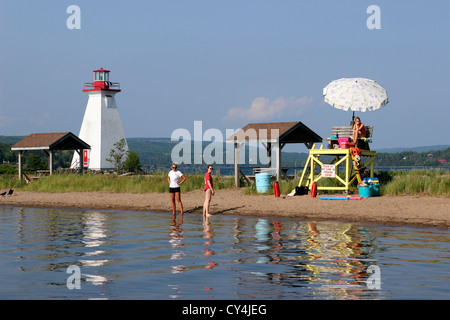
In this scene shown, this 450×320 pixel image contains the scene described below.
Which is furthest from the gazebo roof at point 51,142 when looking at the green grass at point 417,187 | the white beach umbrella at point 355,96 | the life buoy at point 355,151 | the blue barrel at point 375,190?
the blue barrel at point 375,190

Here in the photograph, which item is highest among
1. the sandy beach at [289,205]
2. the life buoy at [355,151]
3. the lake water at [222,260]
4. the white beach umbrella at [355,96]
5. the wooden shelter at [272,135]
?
the white beach umbrella at [355,96]

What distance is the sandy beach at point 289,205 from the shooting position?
20.9 m

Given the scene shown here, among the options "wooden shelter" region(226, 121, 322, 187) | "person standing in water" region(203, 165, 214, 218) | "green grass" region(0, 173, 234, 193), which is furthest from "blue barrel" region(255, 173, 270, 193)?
"person standing in water" region(203, 165, 214, 218)

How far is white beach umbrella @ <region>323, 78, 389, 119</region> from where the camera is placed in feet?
81.5

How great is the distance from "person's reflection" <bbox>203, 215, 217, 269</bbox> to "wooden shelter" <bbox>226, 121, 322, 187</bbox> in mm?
8292

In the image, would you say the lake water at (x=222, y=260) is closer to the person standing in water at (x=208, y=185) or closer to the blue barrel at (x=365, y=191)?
the person standing in water at (x=208, y=185)

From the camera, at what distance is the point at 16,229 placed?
19.8 meters

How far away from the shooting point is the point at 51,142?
39688 mm

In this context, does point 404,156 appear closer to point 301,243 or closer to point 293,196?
point 293,196

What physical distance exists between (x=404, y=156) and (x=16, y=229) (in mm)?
124206

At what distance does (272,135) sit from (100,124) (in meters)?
30.6

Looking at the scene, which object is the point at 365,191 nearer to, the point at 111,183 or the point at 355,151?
the point at 355,151

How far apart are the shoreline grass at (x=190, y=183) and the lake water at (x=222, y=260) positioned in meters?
5.45
